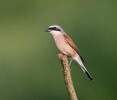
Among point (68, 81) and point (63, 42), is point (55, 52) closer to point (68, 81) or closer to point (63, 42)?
point (63, 42)

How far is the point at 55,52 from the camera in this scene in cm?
1066

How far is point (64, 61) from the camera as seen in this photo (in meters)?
6.25

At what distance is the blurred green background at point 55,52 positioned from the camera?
10.2 meters

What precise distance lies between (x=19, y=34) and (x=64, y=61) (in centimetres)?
616

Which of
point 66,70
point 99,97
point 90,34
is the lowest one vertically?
point 99,97

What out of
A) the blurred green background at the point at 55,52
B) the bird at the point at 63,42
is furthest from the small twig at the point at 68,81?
the blurred green background at the point at 55,52

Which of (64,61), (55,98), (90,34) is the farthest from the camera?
(90,34)

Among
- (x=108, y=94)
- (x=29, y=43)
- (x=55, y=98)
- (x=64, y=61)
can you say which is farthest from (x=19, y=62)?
(x=64, y=61)

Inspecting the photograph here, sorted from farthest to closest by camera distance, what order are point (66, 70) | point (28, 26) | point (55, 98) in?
point (28, 26) → point (55, 98) → point (66, 70)

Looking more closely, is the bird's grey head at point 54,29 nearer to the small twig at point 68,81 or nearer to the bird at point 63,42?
the bird at point 63,42

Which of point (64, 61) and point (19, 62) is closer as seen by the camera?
point (64, 61)

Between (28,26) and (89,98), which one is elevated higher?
(28,26)

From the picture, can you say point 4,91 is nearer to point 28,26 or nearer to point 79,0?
point 28,26

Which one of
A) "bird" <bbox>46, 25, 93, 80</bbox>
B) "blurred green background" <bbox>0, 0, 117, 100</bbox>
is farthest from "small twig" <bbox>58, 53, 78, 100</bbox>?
"blurred green background" <bbox>0, 0, 117, 100</bbox>
